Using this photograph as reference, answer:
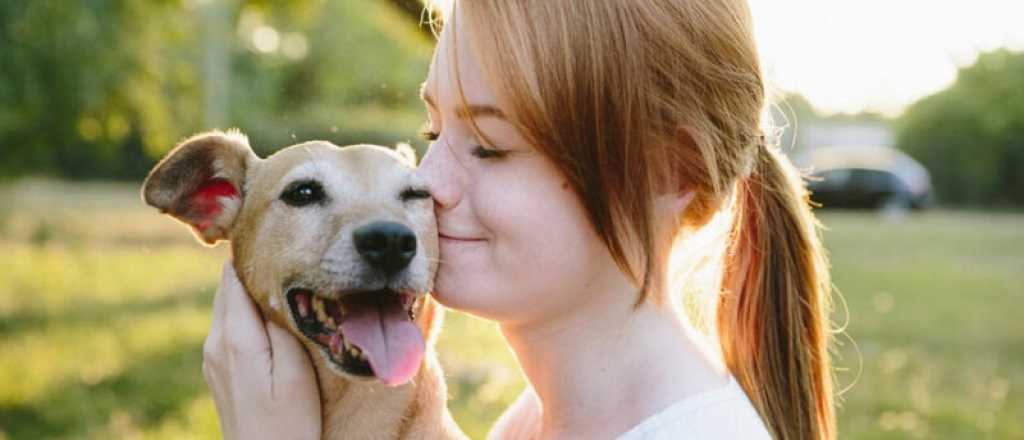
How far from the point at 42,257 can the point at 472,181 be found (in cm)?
1361

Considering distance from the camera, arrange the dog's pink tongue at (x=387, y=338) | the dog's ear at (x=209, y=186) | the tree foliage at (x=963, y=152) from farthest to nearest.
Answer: the tree foliage at (x=963, y=152) < the dog's ear at (x=209, y=186) < the dog's pink tongue at (x=387, y=338)

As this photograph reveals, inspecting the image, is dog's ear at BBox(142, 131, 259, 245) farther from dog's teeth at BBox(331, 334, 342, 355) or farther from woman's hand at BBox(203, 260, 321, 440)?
dog's teeth at BBox(331, 334, 342, 355)

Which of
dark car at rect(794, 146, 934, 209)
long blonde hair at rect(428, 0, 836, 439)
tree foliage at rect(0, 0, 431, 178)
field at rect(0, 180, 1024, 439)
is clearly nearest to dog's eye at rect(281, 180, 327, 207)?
tree foliage at rect(0, 0, 431, 178)

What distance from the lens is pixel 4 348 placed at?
8.57 meters

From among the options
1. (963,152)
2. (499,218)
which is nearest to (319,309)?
(499,218)

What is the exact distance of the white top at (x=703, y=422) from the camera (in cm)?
248

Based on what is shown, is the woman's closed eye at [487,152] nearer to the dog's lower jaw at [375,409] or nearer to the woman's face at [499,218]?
the woman's face at [499,218]

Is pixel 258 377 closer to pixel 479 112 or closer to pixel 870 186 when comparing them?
pixel 479 112

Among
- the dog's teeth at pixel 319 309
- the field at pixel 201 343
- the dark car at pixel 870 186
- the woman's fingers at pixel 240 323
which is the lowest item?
the dark car at pixel 870 186

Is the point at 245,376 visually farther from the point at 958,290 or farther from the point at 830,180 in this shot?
the point at 830,180

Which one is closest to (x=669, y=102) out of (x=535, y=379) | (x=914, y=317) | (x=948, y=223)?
(x=535, y=379)

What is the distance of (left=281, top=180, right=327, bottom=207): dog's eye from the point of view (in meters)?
2.93

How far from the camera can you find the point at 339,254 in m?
2.71

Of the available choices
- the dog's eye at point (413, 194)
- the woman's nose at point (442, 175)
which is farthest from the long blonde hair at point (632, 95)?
the dog's eye at point (413, 194)
